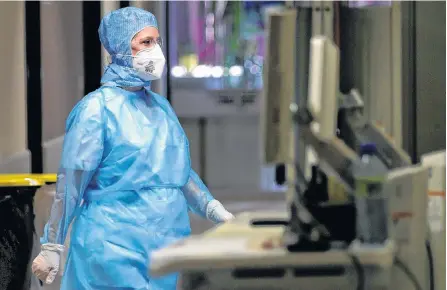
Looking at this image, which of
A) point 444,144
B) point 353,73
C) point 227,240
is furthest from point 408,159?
point 227,240

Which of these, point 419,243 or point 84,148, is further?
point 84,148

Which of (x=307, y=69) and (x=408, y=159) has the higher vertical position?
(x=307, y=69)

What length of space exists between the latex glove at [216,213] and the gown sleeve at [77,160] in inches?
14.7

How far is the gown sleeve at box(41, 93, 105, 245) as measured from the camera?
210cm

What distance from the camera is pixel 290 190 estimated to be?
152 centimetres

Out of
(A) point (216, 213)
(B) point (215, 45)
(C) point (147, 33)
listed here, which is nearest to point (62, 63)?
(B) point (215, 45)

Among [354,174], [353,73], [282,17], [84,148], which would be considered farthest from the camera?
[84,148]

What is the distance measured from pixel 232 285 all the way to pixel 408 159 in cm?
47

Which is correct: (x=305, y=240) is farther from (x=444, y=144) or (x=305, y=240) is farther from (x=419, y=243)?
(x=444, y=144)

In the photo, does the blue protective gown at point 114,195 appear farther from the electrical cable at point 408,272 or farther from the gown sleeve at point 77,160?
the electrical cable at point 408,272

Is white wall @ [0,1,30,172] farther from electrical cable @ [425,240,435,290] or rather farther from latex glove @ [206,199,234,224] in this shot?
electrical cable @ [425,240,435,290]

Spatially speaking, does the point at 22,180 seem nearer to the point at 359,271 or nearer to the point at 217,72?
the point at 359,271

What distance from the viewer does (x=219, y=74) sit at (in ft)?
18.0

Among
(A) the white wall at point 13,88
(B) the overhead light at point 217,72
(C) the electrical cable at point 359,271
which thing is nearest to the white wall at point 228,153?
(B) the overhead light at point 217,72
